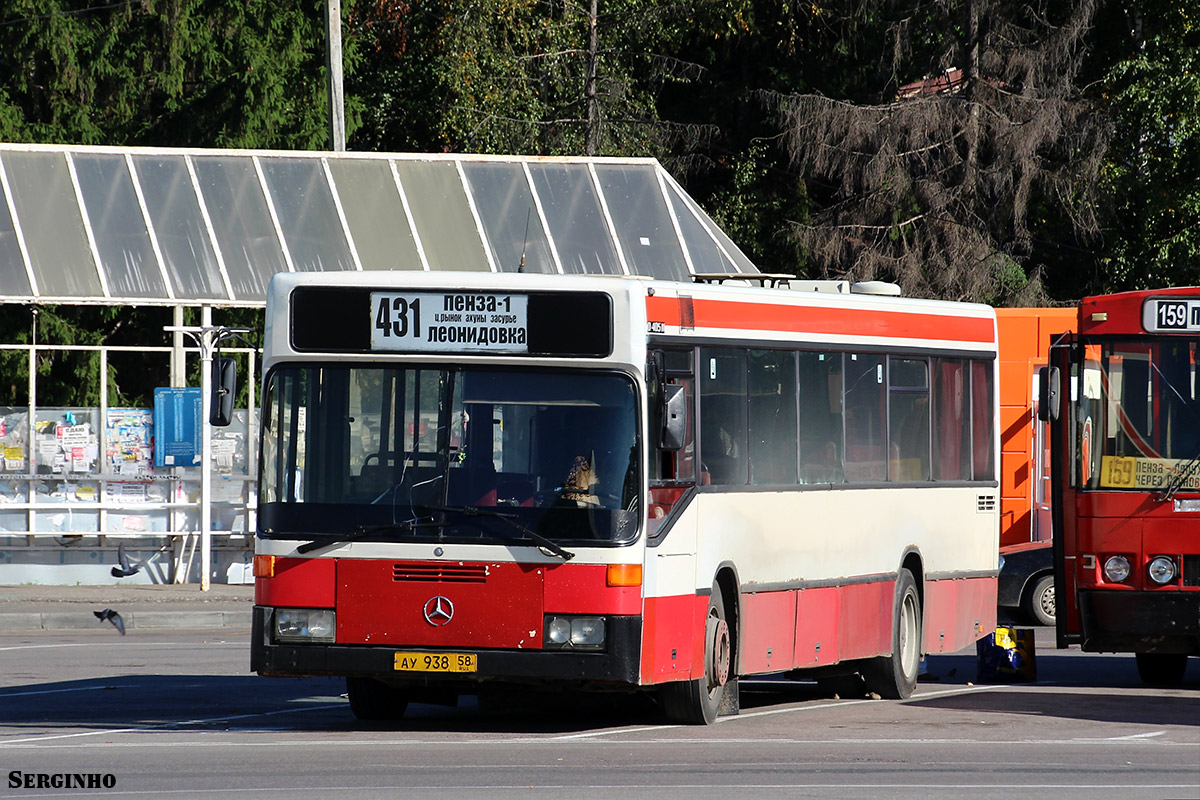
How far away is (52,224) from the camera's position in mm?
24375

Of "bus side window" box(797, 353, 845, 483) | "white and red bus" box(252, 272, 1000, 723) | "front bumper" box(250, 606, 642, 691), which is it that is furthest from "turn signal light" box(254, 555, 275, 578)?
"bus side window" box(797, 353, 845, 483)

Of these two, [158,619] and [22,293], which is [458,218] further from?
[158,619]

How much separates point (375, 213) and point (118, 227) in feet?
10.6

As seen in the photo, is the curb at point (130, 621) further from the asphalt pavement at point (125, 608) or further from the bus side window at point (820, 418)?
the bus side window at point (820, 418)

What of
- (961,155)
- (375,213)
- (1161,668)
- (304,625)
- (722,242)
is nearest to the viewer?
(304,625)

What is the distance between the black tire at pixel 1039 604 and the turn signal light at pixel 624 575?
10833 millimetres

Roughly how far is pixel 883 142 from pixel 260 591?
79.4 ft

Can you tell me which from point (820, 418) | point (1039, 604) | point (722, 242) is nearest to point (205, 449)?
point (722, 242)

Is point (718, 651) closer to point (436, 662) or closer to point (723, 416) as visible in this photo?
point (723, 416)

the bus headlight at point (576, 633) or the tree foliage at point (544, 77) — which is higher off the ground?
the tree foliage at point (544, 77)

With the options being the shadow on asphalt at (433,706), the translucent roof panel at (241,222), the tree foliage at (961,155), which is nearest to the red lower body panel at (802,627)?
the shadow on asphalt at (433,706)

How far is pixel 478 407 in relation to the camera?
37.0 feet

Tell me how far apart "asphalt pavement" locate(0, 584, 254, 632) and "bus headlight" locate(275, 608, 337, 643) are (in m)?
9.39

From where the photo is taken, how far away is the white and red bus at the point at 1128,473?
14008 mm
